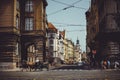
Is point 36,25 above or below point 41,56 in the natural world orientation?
above

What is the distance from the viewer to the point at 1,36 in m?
58.8

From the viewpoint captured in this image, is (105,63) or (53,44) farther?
(53,44)

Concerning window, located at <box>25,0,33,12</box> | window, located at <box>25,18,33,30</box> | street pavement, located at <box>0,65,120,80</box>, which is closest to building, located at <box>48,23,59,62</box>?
window, located at <box>25,0,33,12</box>

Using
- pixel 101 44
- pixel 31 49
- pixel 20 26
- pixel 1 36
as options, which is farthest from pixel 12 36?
pixel 31 49

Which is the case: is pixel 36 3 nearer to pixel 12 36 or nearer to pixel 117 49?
pixel 12 36

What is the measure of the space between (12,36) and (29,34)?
714cm

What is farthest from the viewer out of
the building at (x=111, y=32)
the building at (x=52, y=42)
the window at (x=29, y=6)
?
the building at (x=52, y=42)

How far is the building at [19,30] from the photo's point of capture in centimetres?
5844

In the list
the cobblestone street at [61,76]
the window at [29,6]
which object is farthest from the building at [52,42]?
the cobblestone street at [61,76]

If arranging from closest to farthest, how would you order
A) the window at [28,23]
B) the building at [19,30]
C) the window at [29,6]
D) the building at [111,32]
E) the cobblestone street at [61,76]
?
the cobblestone street at [61,76], the building at [111,32], the building at [19,30], the window at [28,23], the window at [29,6]

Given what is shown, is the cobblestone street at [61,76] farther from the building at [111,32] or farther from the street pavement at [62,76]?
the building at [111,32]

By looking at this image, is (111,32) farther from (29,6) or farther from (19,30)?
(29,6)

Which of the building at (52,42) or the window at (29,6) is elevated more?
the window at (29,6)

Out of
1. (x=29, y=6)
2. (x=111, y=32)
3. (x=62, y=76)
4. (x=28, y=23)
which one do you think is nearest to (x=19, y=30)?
(x=28, y=23)
